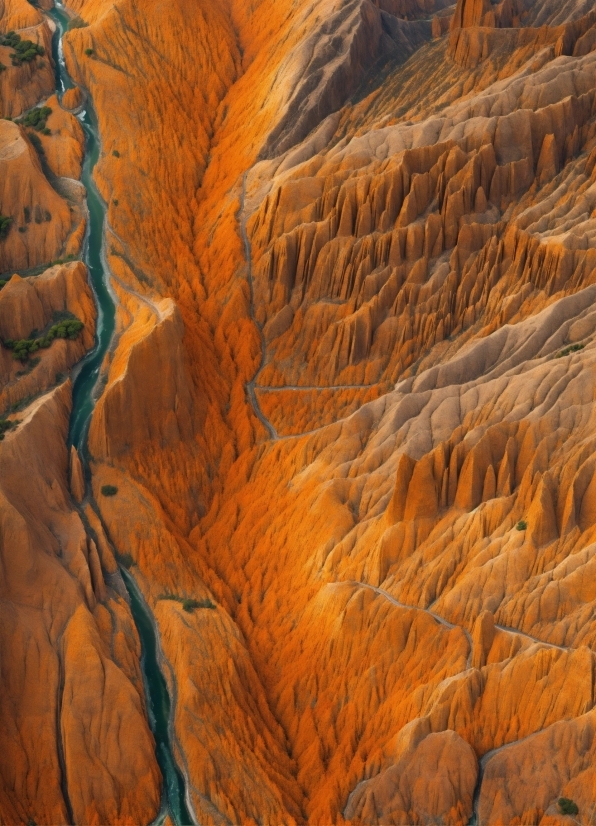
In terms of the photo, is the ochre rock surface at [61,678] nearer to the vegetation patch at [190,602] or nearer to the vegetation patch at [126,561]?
the vegetation patch at [126,561]

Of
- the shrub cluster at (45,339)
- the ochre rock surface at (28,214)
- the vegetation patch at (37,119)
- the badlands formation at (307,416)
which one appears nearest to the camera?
the badlands formation at (307,416)

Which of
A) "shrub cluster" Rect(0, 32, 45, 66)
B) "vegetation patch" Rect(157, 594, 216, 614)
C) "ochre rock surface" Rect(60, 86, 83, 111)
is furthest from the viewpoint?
"shrub cluster" Rect(0, 32, 45, 66)

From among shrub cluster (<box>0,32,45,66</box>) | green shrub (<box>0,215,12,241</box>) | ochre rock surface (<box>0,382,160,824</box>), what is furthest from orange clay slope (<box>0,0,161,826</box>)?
shrub cluster (<box>0,32,45,66</box>)

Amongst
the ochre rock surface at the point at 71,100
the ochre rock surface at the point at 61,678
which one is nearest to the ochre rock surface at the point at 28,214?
the ochre rock surface at the point at 71,100

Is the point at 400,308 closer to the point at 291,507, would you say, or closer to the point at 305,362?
the point at 305,362

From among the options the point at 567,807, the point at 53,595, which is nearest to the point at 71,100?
the point at 53,595

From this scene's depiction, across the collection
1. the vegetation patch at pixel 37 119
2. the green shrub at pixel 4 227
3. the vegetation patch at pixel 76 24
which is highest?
the vegetation patch at pixel 76 24

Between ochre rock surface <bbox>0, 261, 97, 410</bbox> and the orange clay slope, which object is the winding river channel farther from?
ochre rock surface <bbox>0, 261, 97, 410</bbox>
